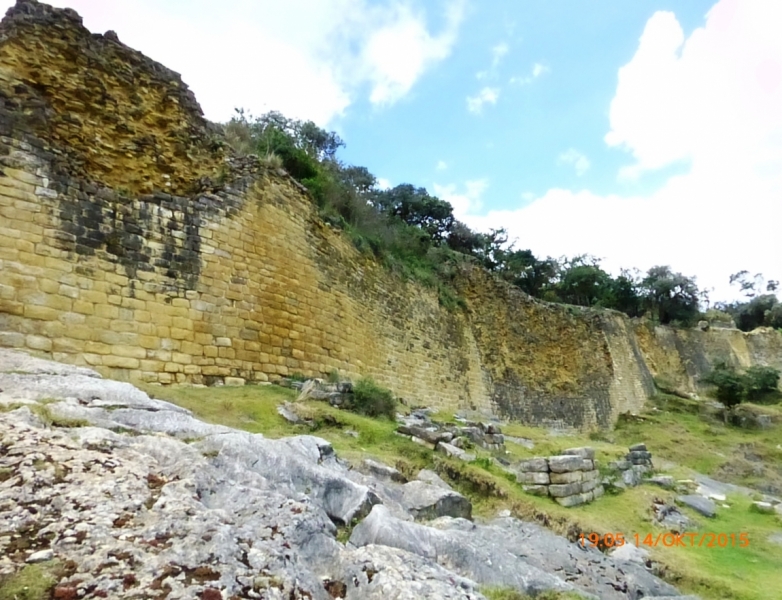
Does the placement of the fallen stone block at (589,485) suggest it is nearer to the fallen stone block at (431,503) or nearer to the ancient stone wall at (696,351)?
the fallen stone block at (431,503)

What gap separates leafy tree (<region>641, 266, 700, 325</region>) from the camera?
44.6 meters

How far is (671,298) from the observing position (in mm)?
44875

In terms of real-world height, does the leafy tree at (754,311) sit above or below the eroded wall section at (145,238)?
above

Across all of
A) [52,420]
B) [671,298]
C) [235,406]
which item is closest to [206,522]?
[52,420]

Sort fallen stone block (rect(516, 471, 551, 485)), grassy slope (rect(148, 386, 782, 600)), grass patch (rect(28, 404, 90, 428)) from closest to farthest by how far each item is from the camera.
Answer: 1. grass patch (rect(28, 404, 90, 428))
2. grassy slope (rect(148, 386, 782, 600))
3. fallen stone block (rect(516, 471, 551, 485))

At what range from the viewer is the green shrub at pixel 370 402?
32.4 feet

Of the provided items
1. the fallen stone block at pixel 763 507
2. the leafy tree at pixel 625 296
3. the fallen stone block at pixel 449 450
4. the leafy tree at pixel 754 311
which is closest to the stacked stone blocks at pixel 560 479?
the fallen stone block at pixel 449 450

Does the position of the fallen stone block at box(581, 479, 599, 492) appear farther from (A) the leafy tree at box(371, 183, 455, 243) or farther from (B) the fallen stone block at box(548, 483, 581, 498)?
(A) the leafy tree at box(371, 183, 455, 243)

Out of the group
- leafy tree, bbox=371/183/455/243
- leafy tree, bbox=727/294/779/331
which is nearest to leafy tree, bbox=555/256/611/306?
leafy tree, bbox=371/183/455/243

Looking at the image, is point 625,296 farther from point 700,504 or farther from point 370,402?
point 370,402

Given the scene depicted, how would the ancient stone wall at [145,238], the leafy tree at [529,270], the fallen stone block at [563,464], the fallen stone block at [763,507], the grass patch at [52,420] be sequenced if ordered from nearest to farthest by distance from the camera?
the grass patch at [52,420] → the ancient stone wall at [145,238] → the fallen stone block at [563,464] → the fallen stone block at [763,507] → the leafy tree at [529,270]

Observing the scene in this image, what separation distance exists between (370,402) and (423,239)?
15358 millimetres

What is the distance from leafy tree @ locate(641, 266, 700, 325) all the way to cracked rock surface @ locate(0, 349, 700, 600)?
44366mm

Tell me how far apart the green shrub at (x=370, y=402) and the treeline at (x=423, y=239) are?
4.91 m
